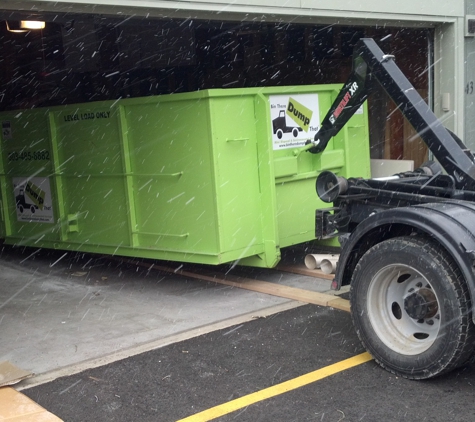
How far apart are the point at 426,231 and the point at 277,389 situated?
147cm

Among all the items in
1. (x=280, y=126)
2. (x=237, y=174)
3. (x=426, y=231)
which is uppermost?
(x=280, y=126)

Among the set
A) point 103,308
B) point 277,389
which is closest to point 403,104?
point 277,389

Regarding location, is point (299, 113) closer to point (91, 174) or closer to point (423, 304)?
point (91, 174)

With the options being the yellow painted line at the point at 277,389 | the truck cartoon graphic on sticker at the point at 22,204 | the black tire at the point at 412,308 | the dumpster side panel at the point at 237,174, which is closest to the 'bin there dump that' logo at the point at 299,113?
the dumpster side panel at the point at 237,174

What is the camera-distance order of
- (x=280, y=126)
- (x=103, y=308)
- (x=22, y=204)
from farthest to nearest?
1. (x=22, y=204)
2. (x=280, y=126)
3. (x=103, y=308)

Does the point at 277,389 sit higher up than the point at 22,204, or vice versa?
the point at 22,204

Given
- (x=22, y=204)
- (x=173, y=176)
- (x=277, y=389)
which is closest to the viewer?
(x=277, y=389)

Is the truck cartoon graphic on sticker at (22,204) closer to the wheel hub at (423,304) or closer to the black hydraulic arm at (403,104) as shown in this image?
the black hydraulic arm at (403,104)

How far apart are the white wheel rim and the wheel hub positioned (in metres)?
0.03

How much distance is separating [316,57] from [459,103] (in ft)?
11.9

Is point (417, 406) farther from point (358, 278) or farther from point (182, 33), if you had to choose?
point (182, 33)

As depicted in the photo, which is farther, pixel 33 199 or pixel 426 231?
pixel 33 199

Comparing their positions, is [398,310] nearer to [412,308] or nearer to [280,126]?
[412,308]

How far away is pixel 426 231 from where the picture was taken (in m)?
4.50
